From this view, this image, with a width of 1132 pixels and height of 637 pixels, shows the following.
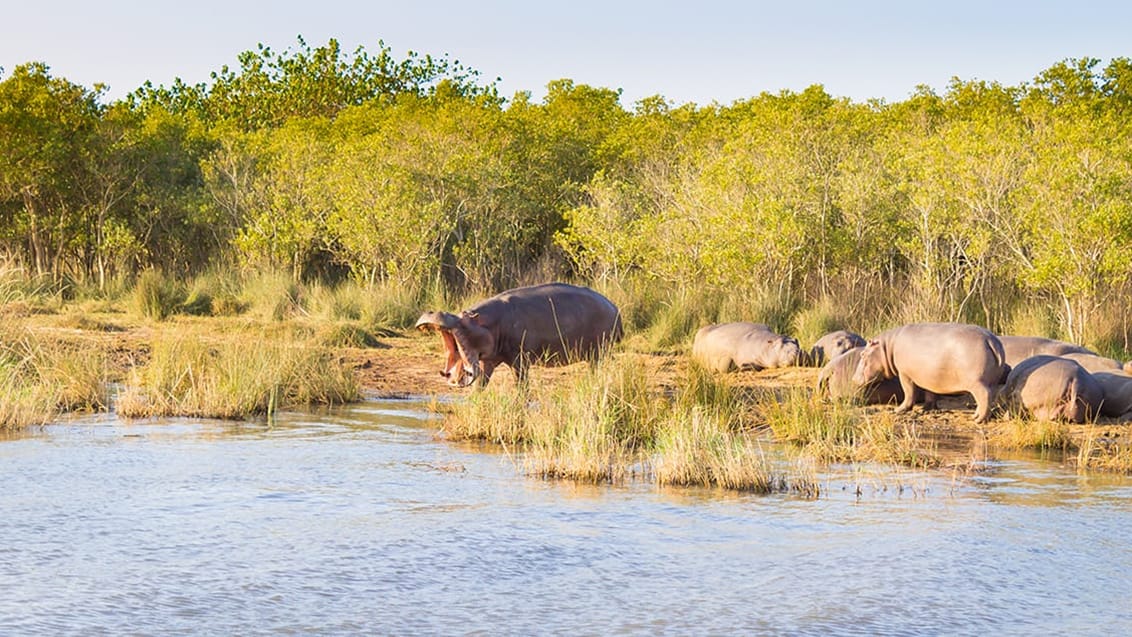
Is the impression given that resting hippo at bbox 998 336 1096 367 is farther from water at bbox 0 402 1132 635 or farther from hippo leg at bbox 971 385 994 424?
water at bbox 0 402 1132 635

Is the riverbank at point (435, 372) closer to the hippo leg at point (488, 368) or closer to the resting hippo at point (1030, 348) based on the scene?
the hippo leg at point (488, 368)

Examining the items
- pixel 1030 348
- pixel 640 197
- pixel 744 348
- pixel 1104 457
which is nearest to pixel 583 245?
pixel 640 197

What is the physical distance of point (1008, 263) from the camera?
16469mm

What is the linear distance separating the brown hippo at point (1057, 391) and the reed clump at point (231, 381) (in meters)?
5.27

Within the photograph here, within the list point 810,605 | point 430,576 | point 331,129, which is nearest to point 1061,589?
point 810,605

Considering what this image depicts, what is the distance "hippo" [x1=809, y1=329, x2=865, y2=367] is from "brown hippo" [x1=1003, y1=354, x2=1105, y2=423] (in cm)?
300

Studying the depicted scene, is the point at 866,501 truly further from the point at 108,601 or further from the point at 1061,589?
the point at 108,601

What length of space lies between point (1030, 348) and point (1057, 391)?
1.38 meters

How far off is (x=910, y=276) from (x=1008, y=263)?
1161 mm

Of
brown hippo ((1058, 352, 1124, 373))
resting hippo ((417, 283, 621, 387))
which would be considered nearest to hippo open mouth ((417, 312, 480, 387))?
resting hippo ((417, 283, 621, 387))

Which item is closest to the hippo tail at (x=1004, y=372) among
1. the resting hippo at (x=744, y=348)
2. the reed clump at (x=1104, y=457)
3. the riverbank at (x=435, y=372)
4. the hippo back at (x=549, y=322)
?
the riverbank at (x=435, y=372)

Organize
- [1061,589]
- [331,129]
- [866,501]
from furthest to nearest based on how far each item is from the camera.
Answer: [331,129] < [866,501] < [1061,589]

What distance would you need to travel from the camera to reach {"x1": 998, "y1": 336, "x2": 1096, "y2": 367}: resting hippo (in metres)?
11.1

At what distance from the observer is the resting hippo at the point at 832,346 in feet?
42.9
